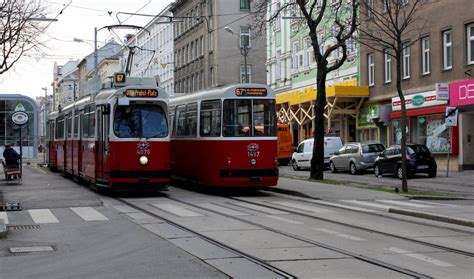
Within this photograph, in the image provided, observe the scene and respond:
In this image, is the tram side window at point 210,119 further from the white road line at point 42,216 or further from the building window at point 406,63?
the building window at point 406,63

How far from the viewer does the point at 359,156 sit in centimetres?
3369

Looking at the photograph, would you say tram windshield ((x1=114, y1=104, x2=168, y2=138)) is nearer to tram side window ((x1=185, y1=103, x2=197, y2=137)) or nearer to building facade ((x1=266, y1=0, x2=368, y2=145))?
tram side window ((x1=185, y1=103, x2=197, y2=137))

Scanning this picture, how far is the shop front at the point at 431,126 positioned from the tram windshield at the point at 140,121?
58.3 feet

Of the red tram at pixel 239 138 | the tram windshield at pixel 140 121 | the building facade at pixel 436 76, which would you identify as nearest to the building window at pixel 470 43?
the building facade at pixel 436 76

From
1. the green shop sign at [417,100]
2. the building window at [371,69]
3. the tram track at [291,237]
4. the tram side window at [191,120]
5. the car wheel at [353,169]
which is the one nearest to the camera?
the tram track at [291,237]

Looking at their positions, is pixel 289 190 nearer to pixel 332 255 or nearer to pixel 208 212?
pixel 208 212

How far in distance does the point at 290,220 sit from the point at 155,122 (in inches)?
272

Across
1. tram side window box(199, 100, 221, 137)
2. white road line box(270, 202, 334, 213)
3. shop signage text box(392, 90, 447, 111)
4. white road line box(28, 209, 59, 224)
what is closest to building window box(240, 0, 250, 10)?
shop signage text box(392, 90, 447, 111)

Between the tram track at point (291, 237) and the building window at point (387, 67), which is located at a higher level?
the building window at point (387, 67)

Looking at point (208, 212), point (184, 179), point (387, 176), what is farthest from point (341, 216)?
point (387, 176)

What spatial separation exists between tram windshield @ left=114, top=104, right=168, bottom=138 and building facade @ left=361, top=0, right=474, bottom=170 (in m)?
15.3

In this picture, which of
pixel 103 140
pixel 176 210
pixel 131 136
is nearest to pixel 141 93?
pixel 131 136

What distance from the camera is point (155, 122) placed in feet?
63.5

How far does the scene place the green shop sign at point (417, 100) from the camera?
35.6 metres
